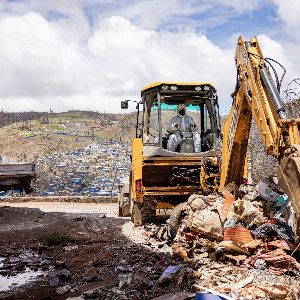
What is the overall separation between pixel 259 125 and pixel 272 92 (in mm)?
465

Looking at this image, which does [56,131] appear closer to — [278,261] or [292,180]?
[278,261]

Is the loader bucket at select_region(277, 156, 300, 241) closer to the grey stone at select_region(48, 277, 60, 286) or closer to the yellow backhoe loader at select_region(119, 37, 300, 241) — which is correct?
the yellow backhoe loader at select_region(119, 37, 300, 241)

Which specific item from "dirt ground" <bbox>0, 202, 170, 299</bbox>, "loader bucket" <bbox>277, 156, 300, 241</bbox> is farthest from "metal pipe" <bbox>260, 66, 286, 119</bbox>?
"dirt ground" <bbox>0, 202, 170, 299</bbox>

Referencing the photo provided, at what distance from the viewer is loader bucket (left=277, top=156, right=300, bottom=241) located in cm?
457

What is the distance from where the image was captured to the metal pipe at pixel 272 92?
570 cm

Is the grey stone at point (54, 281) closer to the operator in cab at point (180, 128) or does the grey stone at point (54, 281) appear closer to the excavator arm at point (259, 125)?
the excavator arm at point (259, 125)

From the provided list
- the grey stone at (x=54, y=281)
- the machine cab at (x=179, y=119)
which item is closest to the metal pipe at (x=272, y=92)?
the grey stone at (x=54, y=281)

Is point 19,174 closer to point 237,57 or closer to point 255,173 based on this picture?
point 255,173

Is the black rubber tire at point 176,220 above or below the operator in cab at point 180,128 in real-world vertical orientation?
below

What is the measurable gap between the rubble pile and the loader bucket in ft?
1.72

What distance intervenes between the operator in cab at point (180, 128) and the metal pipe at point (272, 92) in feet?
11.8

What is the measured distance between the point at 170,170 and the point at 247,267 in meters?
4.56

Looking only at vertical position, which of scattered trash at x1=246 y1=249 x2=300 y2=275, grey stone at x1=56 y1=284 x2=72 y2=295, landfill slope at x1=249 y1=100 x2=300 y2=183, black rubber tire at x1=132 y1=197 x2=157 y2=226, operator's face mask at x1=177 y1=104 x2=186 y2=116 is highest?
A: operator's face mask at x1=177 y1=104 x2=186 y2=116

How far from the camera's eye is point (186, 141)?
393 inches
